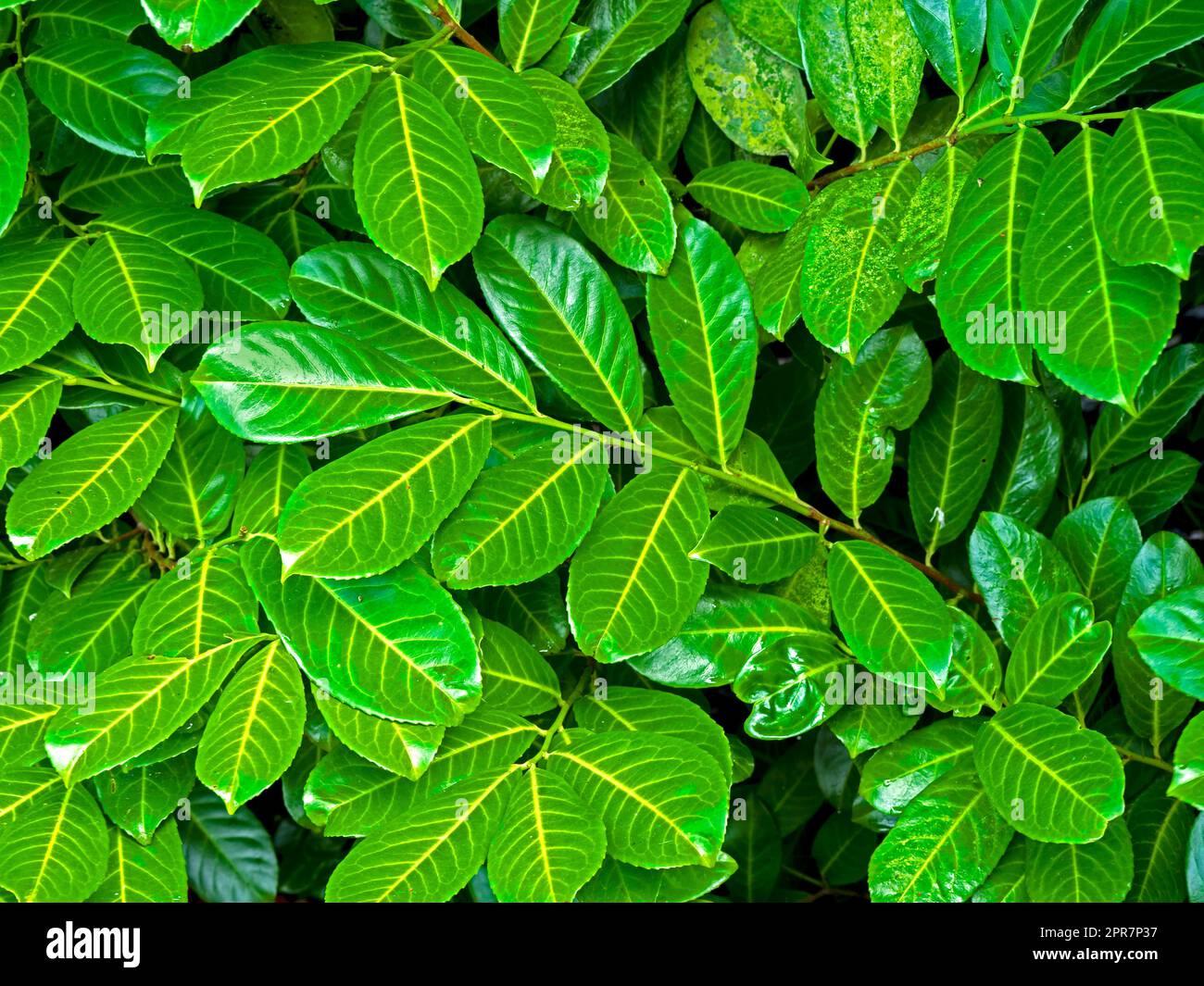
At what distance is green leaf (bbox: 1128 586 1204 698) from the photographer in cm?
99

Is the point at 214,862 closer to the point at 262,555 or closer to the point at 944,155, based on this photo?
the point at 262,555

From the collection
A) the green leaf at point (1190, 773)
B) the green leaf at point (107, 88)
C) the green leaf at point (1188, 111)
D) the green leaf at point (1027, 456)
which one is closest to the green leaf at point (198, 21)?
the green leaf at point (107, 88)

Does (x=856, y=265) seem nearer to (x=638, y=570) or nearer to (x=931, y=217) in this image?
(x=931, y=217)

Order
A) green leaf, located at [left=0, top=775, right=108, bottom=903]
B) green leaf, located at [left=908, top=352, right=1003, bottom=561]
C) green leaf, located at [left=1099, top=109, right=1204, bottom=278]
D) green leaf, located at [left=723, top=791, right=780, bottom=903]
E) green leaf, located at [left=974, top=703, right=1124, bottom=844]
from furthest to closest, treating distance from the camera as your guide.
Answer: green leaf, located at [left=723, top=791, right=780, bottom=903], green leaf, located at [left=908, top=352, right=1003, bottom=561], green leaf, located at [left=0, top=775, right=108, bottom=903], green leaf, located at [left=974, top=703, right=1124, bottom=844], green leaf, located at [left=1099, top=109, right=1204, bottom=278]

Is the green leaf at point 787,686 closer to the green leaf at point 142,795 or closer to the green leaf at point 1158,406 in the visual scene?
the green leaf at point 1158,406

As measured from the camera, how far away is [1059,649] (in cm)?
108

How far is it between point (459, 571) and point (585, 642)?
133 mm

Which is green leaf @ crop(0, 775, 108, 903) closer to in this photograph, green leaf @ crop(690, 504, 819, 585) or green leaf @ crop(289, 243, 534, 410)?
green leaf @ crop(289, 243, 534, 410)

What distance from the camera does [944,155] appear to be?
111cm

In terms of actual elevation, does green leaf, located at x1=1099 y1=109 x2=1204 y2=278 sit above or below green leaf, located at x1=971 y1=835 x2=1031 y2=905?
above

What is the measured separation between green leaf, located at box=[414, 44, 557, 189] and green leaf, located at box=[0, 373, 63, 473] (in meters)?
0.50

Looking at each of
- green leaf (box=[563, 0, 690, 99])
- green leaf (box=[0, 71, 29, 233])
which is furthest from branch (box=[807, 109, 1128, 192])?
green leaf (box=[0, 71, 29, 233])

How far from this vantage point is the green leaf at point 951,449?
1.22 metres

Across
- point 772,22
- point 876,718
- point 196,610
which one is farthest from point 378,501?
point 772,22
